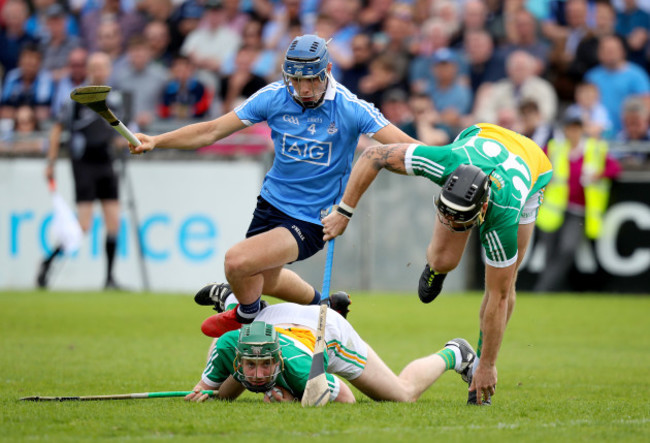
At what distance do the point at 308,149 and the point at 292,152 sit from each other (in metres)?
0.13

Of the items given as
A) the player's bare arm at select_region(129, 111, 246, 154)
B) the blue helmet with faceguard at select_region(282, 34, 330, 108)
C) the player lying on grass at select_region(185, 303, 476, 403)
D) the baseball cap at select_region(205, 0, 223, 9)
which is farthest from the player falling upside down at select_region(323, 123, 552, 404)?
the baseball cap at select_region(205, 0, 223, 9)

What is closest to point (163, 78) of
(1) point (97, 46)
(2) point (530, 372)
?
(1) point (97, 46)

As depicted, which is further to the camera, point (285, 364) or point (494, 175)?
point (285, 364)

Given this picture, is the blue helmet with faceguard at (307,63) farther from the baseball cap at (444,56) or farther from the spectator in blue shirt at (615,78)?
the spectator in blue shirt at (615,78)

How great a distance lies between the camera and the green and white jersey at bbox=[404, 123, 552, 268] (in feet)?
21.8

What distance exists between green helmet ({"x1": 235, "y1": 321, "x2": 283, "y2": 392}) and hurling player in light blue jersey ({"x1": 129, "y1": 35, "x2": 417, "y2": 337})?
0.98m

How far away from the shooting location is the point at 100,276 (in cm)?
1570

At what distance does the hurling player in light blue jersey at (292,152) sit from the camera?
7.72m

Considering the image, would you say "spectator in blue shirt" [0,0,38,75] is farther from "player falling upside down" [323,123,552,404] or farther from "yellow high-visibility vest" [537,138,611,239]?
"player falling upside down" [323,123,552,404]

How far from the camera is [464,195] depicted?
6.35 meters

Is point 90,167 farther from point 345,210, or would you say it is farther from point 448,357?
point 345,210

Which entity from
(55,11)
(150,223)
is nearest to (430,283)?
(150,223)

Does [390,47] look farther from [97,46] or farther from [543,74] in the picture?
[97,46]

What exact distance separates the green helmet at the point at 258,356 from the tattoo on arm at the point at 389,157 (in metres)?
1.23
